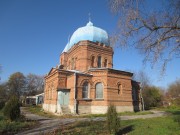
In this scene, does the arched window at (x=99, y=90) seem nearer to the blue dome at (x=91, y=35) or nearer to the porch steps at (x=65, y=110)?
the porch steps at (x=65, y=110)

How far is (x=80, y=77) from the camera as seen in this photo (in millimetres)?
22656

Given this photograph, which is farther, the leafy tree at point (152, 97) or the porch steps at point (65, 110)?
the leafy tree at point (152, 97)

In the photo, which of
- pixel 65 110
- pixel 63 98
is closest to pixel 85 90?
pixel 63 98

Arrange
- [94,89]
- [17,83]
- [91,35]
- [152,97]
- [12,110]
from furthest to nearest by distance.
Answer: [17,83] → [152,97] → [91,35] → [94,89] → [12,110]

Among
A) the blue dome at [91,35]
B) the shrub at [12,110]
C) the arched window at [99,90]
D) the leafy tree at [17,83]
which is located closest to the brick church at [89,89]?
the arched window at [99,90]

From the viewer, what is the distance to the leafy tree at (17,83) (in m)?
55.9

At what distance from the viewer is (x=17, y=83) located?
2245 inches

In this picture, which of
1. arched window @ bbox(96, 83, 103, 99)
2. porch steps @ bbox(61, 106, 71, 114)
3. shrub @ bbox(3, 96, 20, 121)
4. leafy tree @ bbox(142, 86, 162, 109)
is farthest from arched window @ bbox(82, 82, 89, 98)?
leafy tree @ bbox(142, 86, 162, 109)

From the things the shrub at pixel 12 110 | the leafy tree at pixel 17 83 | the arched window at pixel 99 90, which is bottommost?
the shrub at pixel 12 110

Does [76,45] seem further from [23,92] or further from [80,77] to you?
[23,92]

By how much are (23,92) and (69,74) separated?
4157 centimetres

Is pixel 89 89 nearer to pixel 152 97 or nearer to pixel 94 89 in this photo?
pixel 94 89

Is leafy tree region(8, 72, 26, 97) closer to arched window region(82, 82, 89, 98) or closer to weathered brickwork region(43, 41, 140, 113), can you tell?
weathered brickwork region(43, 41, 140, 113)

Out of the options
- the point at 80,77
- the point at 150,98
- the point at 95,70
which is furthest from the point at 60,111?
the point at 150,98
